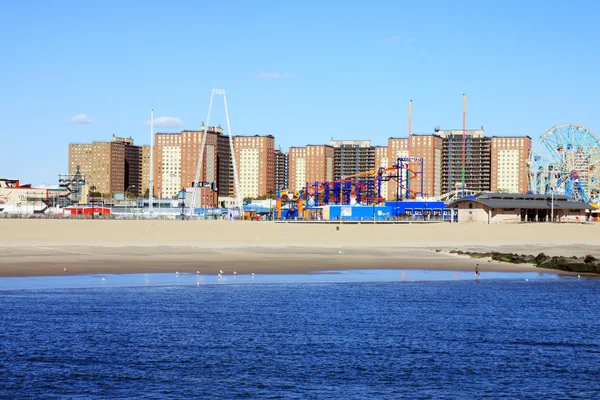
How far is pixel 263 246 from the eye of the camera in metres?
60.8

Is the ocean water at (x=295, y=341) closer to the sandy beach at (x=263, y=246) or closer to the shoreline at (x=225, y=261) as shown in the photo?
the shoreline at (x=225, y=261)

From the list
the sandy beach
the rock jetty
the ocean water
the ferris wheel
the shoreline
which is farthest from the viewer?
the ferris wheel

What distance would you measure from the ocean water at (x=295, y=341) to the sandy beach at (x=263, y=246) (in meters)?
8.43

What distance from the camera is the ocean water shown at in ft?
66.1

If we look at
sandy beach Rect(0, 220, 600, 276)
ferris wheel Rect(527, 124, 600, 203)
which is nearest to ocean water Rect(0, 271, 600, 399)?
sandy beach Rect(0, 220, 600, 276)

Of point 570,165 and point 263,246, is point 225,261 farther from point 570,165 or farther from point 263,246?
point 570,165

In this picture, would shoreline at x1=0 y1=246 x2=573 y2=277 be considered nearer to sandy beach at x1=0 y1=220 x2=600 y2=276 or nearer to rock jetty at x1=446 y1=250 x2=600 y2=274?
sandy beach at x1=0 y1=220 x2=600 y2=276

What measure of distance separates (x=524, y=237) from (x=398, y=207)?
5900cm

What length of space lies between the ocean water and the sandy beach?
8.43 meters

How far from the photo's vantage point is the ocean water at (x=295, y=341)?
20.2 meters

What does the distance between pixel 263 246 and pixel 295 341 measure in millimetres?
35501

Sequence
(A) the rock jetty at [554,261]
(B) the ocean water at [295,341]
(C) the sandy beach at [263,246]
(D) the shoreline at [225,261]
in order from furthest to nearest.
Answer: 1. (A) the rock jetty at [554,261]
2. (C) the sandy beach at [263,246]
3. (D) the shoreline at [225,261]
4. (B) the ocean water at [295,341]

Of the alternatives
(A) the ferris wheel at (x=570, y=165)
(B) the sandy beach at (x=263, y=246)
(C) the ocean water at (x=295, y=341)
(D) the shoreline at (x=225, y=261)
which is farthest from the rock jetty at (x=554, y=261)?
(A) the ferris wheel at (x=570, y=165)

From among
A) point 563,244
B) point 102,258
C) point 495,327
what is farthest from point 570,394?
point 563,244
